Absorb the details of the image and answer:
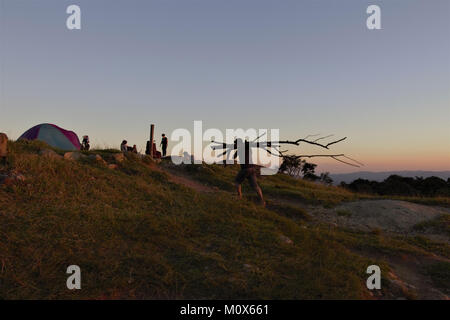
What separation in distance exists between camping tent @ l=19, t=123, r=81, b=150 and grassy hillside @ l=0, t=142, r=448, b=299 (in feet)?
35.5

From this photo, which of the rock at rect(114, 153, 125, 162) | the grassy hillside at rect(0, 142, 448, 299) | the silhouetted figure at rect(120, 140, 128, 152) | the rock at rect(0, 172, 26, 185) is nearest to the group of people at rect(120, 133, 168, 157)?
the silhouetted figure at rect(120, 140, 128, 152)

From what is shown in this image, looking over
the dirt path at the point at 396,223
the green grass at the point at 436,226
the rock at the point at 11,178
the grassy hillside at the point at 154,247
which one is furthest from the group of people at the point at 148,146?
the green grass at the point at 436,226

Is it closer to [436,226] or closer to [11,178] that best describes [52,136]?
[11,178]

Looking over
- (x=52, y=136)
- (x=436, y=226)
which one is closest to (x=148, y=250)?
(x=436, y=226)

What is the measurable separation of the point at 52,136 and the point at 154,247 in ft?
55.8

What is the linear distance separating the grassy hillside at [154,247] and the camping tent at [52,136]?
10.8 meters

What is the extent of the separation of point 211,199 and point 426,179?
1034 inches

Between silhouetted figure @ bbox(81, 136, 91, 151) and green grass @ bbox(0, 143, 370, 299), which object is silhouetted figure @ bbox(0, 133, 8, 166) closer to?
green grass @ bbox(0, 143, 370, 299)

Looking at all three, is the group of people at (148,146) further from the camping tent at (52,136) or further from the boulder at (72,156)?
the boulder at (72,156)

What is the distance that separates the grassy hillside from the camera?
4.19 m

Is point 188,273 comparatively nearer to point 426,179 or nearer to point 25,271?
point 25,271

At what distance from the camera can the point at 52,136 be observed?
18.8 meters

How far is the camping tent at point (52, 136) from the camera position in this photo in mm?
18516
